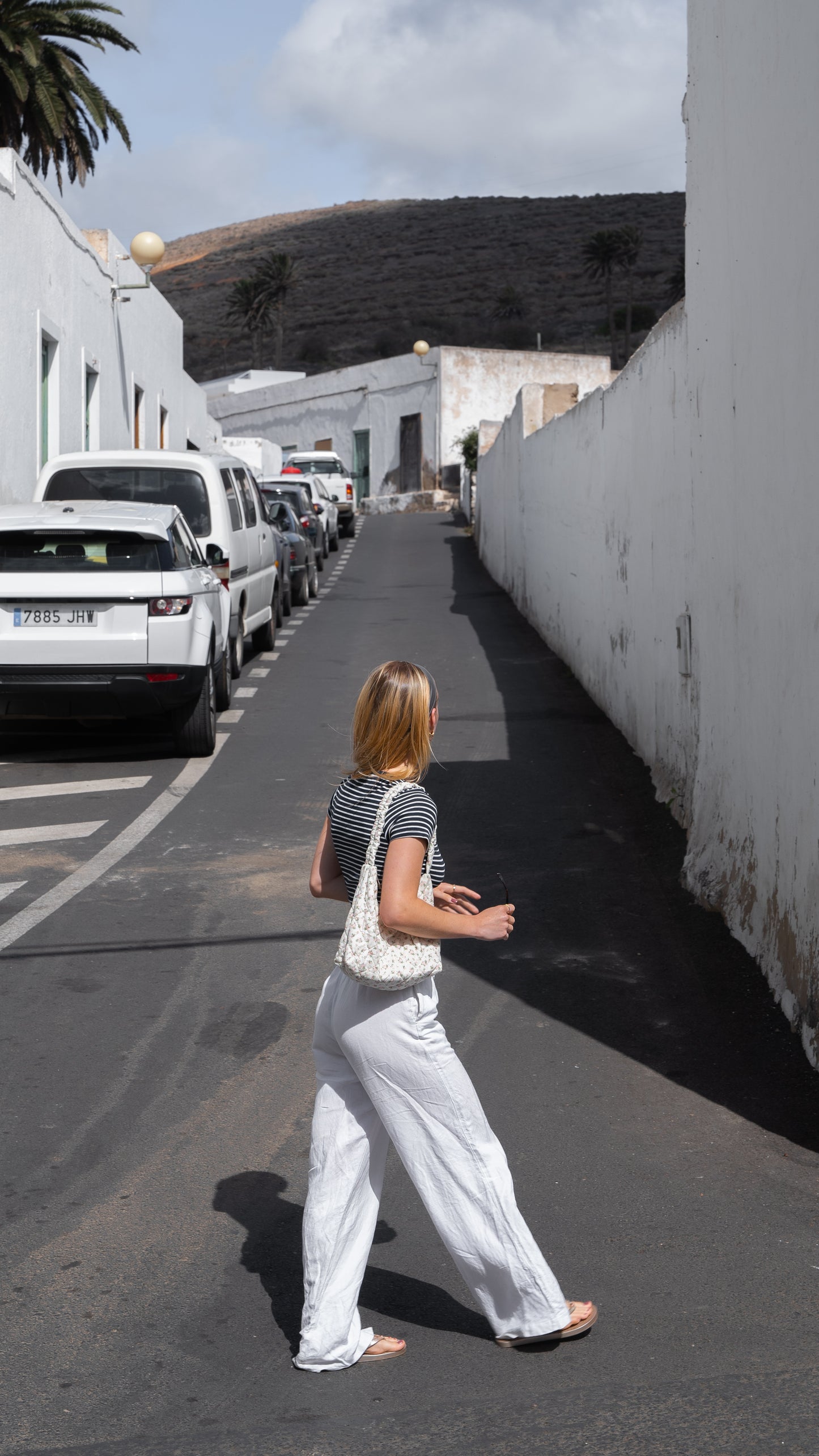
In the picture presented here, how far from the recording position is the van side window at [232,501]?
1438cm

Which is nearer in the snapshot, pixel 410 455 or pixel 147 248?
pixel 147 248

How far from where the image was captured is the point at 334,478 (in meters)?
41.6

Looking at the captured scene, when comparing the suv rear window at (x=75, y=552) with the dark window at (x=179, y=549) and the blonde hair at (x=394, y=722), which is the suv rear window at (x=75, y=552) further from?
the blonde hair at (x=394, y=722)

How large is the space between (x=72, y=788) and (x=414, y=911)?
285 inches

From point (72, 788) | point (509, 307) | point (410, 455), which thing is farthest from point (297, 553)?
point (509, 307)

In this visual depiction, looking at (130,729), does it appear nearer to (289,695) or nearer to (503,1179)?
(289,695)

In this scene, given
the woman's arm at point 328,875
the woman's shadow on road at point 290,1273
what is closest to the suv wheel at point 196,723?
the woman's shadow on road at point 290,1273

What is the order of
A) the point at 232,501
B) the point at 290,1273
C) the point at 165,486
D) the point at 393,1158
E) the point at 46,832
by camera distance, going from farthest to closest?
the point at 232,501 → the point at 165,486 → the point at 46,832 → the point at 393,1158 → the point at 290,1273

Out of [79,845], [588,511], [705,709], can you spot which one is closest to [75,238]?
[588,511]

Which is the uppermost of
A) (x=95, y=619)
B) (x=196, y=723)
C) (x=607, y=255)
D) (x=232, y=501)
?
(x=607, y=255)

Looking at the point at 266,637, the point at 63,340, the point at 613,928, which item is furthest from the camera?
the point at 63,340

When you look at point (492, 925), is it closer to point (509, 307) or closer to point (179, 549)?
point (179, 549)

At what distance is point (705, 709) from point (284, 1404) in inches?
197

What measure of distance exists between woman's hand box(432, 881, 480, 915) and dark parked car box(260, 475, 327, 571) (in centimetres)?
2322
